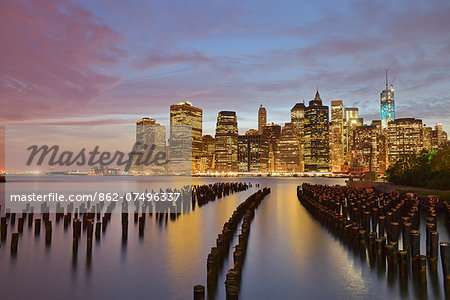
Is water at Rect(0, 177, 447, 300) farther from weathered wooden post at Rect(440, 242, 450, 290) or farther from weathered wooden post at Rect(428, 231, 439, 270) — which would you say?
weathered wooden post at Rect(428, 231, 439, 270)

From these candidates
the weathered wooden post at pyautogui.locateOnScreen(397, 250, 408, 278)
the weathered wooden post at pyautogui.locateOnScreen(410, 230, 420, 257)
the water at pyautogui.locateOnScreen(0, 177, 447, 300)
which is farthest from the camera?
the weathered wooden post at pyautogui.locateOnScreen(410, 230, 420, 257)

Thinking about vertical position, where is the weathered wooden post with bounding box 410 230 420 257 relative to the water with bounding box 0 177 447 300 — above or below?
above

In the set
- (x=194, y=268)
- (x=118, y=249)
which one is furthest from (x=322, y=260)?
(x=118, y=249)

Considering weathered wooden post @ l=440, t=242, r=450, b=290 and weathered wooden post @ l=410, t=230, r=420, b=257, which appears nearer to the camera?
weathered wooden post @ l=440, t=242, r=450, b=290

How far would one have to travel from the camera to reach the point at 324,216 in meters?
29.2

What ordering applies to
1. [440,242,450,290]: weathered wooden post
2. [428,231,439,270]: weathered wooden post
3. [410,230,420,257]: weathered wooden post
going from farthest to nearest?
[428,231,439,270]: weathered wooden post
[410,230,420,257]: weathered wooden post
[440,242,450,290]: weathered wooden post

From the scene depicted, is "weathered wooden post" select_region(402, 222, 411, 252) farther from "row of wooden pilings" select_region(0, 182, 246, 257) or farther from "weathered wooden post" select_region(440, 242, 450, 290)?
"row of wooden pilings" select_region(0, 182, 246, 257)

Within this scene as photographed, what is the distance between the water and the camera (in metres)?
12.9

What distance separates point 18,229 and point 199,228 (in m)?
12.9

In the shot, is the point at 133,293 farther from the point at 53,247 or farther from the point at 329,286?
the point at 53,247

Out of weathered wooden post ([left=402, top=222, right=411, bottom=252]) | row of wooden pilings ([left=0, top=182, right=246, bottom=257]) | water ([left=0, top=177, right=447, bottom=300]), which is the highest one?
weathered wooden post ([left=402, top=222, right=411, bottom=252])

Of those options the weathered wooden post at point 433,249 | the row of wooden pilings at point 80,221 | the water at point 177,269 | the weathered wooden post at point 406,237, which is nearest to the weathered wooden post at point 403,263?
the water at point 177,269

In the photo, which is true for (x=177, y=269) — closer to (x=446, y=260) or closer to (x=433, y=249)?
(x=446, y=260)

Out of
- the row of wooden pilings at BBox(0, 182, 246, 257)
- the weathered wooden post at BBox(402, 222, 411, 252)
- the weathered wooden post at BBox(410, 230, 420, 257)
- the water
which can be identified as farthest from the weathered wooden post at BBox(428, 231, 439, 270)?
the row of wooden pilings at BBox(0, 182, 246, 257)
